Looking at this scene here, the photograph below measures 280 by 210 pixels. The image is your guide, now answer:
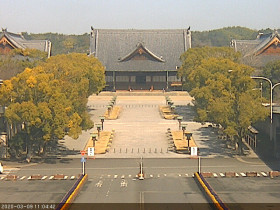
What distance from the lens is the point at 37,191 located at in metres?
37.4

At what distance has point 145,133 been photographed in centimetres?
6562

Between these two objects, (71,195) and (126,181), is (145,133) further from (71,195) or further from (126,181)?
(71,195)

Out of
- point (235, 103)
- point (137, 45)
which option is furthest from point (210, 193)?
point (137, 45)

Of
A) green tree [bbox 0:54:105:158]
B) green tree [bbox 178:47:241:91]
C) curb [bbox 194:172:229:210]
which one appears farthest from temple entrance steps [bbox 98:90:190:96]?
curb [bbox 194:172:229:210]

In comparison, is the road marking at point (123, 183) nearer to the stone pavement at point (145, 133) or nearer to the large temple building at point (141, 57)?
the stone pavement at point (145, 133)

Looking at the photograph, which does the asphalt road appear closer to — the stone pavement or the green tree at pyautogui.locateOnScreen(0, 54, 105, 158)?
the green tree at pyautogui.locateOnScreen(0, 54, 105, 158)

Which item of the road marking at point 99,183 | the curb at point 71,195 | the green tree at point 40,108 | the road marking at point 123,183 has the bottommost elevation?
the road marking at point 99,183

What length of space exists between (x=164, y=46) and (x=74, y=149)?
59474mm

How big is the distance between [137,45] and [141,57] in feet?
8.12

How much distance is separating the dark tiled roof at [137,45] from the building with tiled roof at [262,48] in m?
11.7

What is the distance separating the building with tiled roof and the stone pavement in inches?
826

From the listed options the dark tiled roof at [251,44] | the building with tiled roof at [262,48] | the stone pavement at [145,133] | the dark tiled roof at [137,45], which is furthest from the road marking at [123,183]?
the dark tiled roof at [251,44]

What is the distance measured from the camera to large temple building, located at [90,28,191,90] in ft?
354

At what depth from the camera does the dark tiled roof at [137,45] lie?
355 ft
